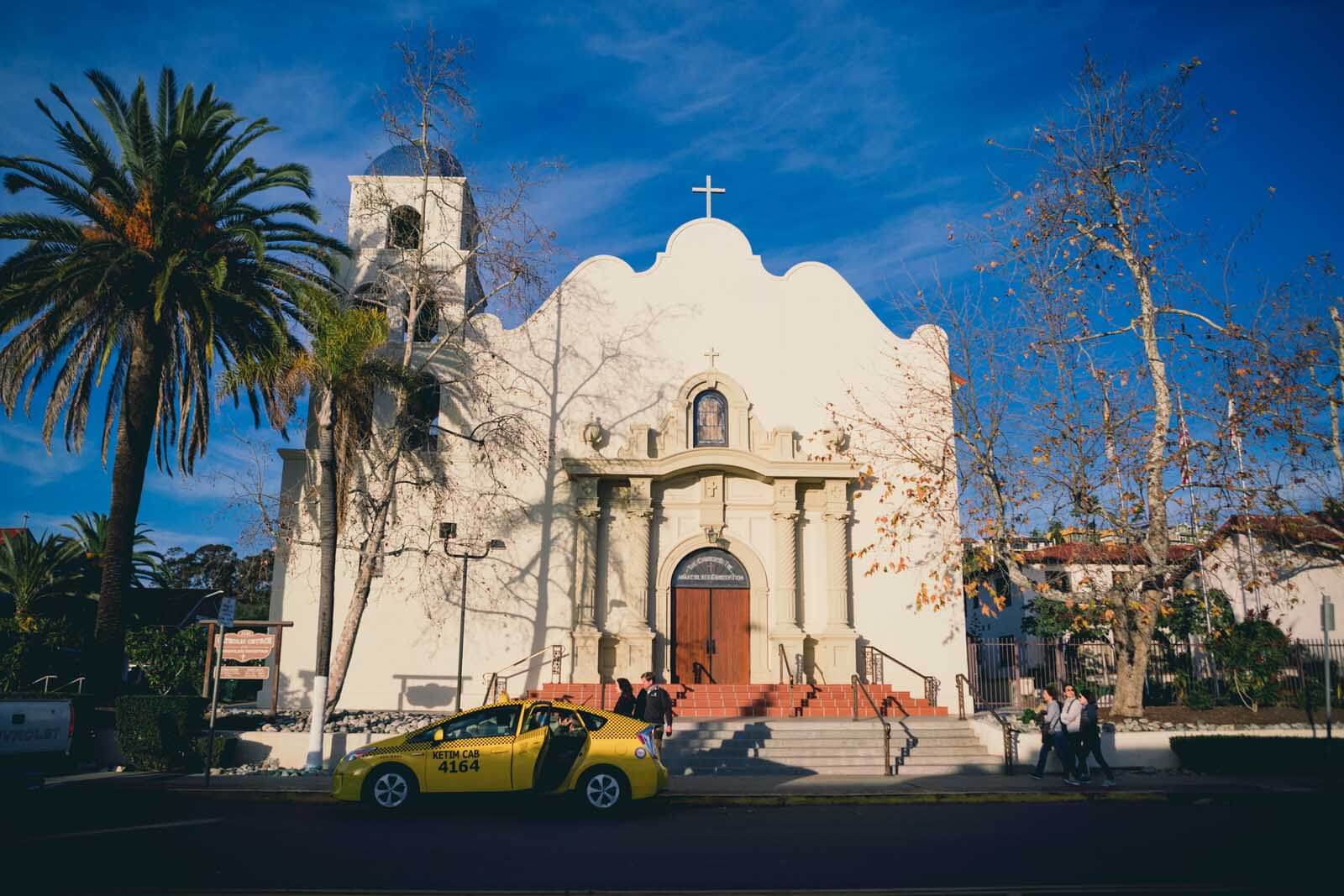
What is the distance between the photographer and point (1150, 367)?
18.7 m

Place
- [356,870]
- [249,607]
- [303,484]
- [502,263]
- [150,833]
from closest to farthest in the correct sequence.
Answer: [356,870], [150,833], [502,263], [303,484], [249,607]

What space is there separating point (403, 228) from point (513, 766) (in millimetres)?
16117

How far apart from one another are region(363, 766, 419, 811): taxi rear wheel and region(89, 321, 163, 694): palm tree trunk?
30.0 ft

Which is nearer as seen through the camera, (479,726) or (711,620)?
(479,726)

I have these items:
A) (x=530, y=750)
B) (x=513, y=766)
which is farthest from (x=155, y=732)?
(x=530, y=750)

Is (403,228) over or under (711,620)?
over

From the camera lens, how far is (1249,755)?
16.8m

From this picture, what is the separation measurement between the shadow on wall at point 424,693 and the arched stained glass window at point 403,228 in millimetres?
9812

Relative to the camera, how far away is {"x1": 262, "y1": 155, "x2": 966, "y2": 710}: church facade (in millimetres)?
21984

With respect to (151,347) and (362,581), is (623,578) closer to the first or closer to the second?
(362,581)

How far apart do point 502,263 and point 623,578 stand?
7.50 meters

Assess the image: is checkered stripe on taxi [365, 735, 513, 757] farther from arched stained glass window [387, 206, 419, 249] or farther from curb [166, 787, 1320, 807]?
arched stained glass window [387, 206, 419, 249]

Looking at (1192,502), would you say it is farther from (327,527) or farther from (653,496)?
(327,527)

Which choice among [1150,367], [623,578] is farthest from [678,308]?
[1150,367]
